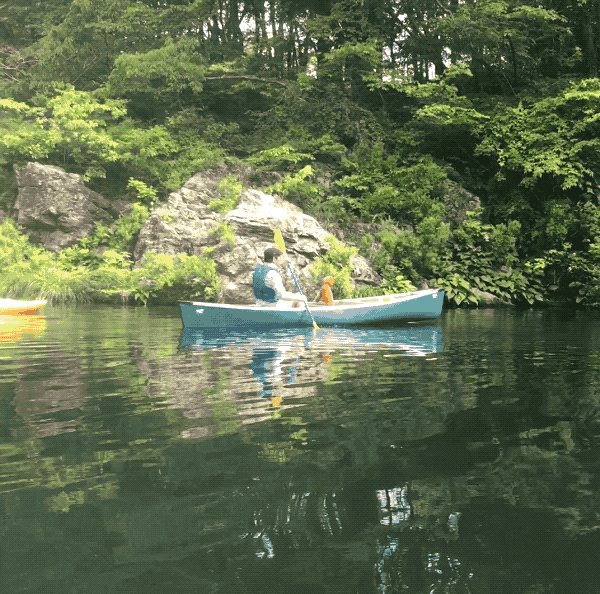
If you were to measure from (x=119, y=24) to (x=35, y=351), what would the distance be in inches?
544

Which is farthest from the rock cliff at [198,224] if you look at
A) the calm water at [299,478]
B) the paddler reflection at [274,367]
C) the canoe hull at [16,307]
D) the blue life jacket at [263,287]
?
the calm water at [299,478]

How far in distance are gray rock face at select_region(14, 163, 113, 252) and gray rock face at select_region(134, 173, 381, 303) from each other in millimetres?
2061

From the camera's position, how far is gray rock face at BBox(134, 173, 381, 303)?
15984mm

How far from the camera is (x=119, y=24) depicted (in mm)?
18922

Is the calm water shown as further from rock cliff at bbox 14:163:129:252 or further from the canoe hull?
rock cliff at bbox 14:163:129:252

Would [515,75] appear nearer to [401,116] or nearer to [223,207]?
[401,116]

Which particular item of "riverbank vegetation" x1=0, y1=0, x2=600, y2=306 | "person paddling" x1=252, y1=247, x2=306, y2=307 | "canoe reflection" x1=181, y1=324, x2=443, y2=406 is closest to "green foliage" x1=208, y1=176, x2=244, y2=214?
"riverbank vegetation" x1=0, y1=0, x2=600, y2=306

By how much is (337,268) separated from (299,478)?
12867mm

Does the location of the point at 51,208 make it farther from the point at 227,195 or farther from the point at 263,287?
→ the point at 263,287

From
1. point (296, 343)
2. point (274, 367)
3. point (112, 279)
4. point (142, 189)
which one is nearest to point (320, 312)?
point (296, 343)

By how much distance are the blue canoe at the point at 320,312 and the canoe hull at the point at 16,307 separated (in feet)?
14.1

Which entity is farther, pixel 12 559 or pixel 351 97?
pixel 351 97

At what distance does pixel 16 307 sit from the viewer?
42.4 feet

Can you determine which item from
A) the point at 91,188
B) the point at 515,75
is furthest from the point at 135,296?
the point at 515,75
